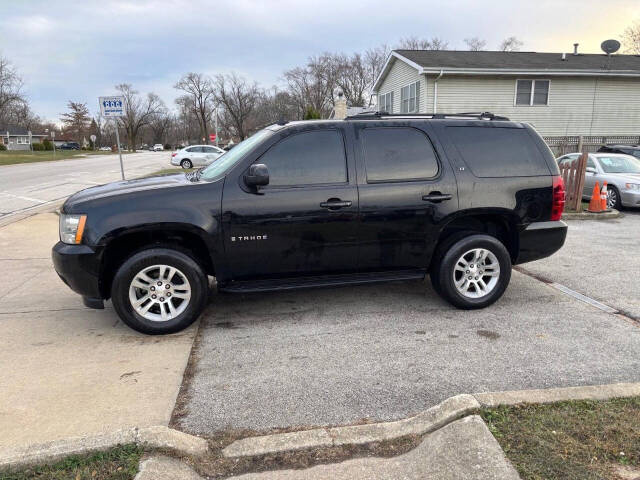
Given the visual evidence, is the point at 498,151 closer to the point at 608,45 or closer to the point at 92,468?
the point at 92,468

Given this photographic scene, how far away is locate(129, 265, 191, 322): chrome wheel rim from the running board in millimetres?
362

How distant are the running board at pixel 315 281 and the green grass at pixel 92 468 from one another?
6.20 feet

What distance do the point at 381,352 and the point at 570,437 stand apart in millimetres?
1533

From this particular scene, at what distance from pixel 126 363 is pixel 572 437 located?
3.12m

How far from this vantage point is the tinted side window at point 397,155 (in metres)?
4.38

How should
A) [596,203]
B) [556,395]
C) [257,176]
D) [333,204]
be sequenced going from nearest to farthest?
[556,395]
[257,176]
[333,204]
[596,203]

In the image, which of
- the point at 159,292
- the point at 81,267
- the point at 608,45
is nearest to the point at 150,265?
the point at 159,292

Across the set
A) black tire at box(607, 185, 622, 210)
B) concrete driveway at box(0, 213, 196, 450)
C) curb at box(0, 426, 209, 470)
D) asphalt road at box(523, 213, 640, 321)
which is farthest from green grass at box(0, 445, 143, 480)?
black tire at box(607, 185, 622, 210)

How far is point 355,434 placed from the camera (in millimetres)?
2662

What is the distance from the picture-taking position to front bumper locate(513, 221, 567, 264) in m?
4.73

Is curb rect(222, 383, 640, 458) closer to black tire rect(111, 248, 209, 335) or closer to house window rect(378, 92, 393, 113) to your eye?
black tire rect(111, 248, 209, 335)

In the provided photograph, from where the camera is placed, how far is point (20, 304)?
500 cm

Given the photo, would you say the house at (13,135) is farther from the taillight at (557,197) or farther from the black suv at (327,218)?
the taillight at (557,197)

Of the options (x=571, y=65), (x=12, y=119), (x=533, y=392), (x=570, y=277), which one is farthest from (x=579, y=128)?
(x=12, y=119)
